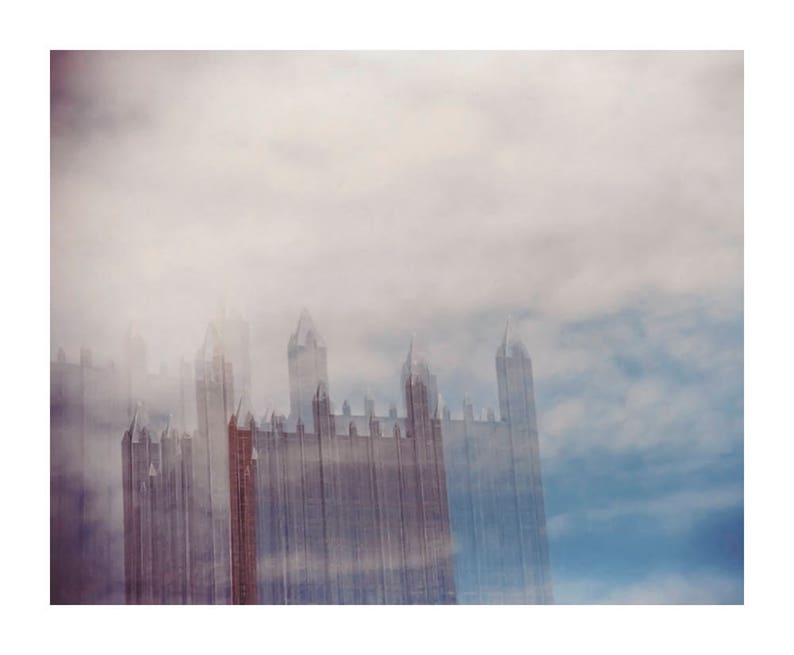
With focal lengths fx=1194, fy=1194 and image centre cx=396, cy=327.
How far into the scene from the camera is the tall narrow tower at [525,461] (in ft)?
19.6

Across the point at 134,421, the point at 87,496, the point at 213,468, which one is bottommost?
the point at 87,496

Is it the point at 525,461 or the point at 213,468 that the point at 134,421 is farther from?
the point at 525,461

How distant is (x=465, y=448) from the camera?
6.04 m

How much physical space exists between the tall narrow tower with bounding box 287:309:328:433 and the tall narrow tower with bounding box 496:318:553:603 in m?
0.89

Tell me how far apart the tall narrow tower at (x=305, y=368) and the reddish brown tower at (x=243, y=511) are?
10.3 inches

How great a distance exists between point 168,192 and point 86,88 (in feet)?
2.23

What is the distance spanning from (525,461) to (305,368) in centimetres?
120

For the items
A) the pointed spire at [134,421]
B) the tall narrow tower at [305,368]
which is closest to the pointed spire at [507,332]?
the tall narrow tower at [305,368]

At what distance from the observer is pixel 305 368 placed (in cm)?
600

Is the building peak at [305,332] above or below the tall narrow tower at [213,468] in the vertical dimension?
above
